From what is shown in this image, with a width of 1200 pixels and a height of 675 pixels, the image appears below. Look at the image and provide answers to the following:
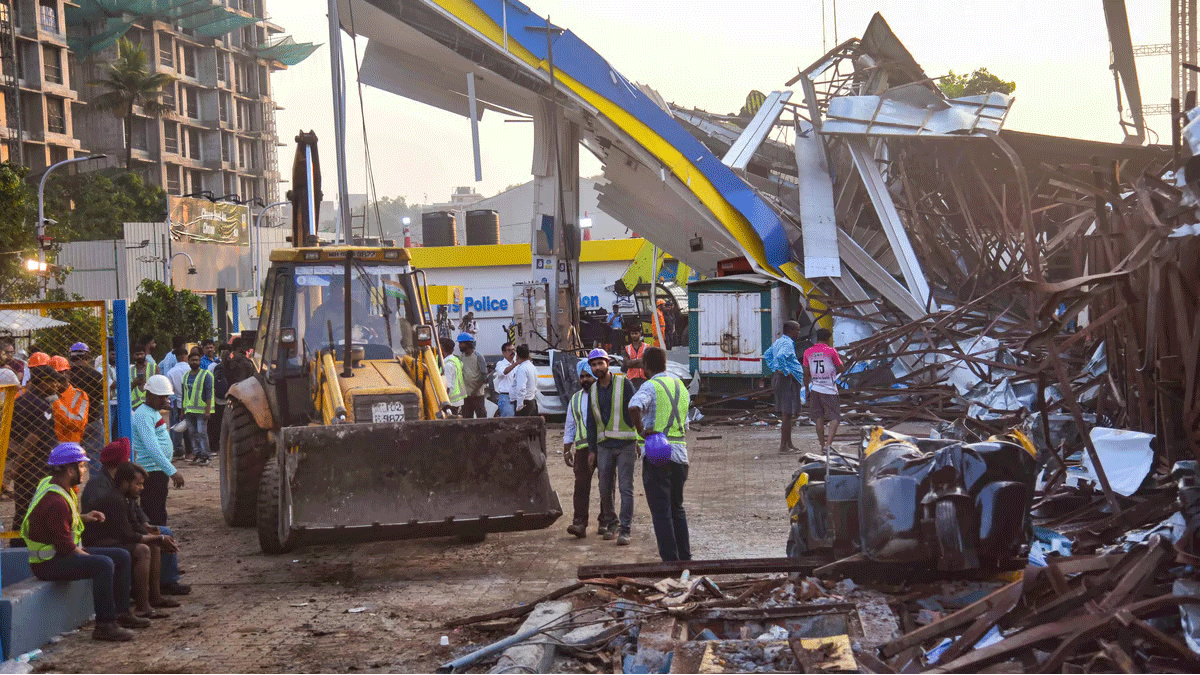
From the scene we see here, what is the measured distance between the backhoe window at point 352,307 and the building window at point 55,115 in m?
53.2

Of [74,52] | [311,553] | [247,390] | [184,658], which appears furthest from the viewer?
[74,52]

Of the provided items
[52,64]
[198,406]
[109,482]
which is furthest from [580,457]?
[52,64]

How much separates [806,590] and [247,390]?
6.23m

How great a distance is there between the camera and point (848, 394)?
1869 cm

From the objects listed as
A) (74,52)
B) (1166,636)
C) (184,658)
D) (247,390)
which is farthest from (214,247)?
(1166,636)

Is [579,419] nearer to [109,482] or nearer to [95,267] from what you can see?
[109,482]

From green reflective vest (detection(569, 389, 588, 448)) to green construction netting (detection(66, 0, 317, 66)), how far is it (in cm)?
6822

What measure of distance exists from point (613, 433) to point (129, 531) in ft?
12.8

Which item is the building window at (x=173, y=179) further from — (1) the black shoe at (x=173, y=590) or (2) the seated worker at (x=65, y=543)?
(2) the seated worker at (x=65, y=543)

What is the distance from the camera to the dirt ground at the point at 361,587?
7.01 m

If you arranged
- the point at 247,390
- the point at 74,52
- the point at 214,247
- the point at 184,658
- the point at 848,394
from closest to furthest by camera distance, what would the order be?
the point at 184,658, the point at 247,390, the point at 848,394, the point at 214,247, the point at 74,52

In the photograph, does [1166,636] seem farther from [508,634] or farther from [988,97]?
[988,97]

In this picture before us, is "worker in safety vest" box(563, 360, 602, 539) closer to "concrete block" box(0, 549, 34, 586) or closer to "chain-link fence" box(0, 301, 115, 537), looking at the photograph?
"chain-link fence" box(0, 301, 115, 537)

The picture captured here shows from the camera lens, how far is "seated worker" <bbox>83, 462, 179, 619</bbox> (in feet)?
25.8
